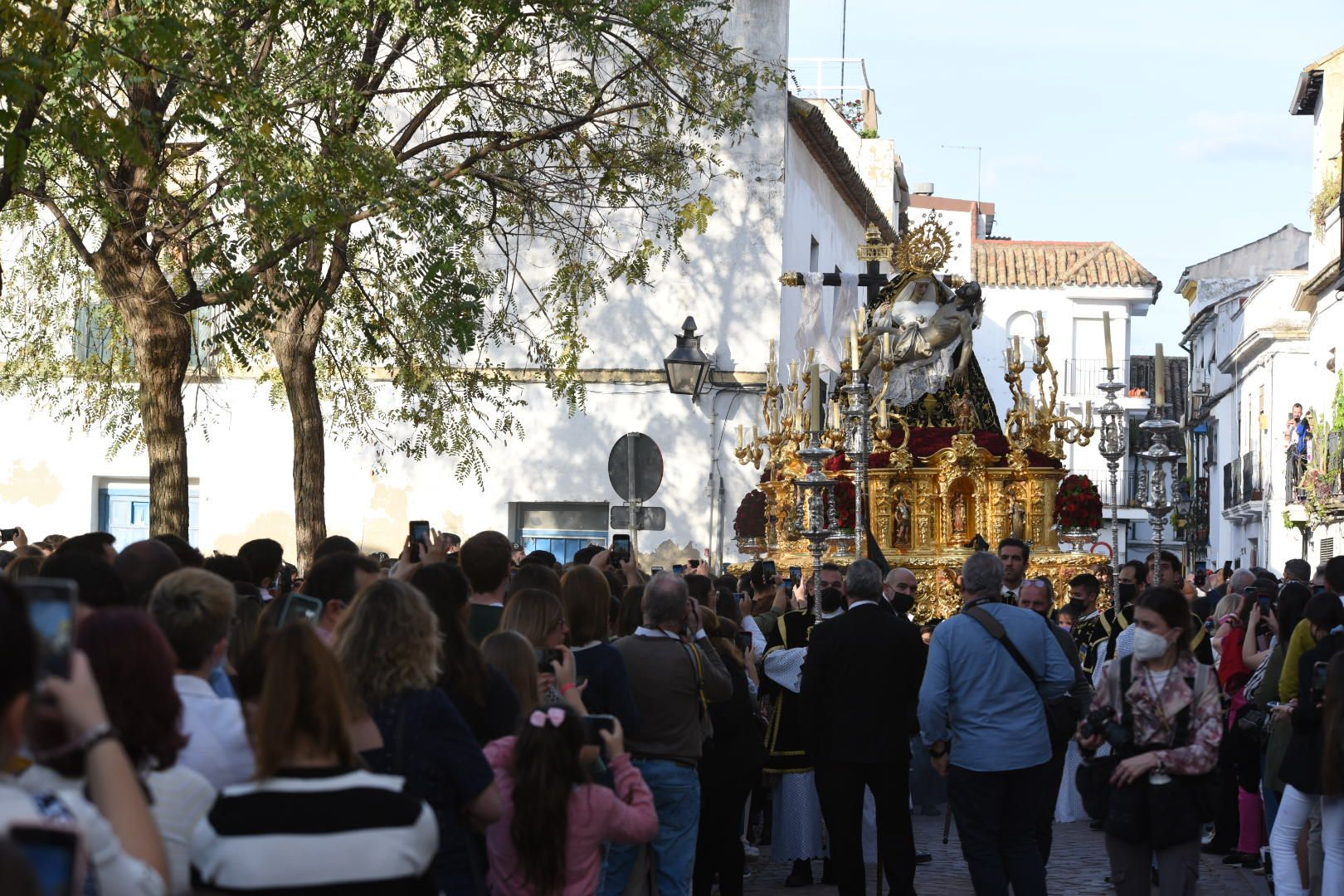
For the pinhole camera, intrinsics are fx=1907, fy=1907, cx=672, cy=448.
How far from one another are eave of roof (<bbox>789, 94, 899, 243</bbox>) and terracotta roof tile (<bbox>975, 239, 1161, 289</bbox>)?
15.8m

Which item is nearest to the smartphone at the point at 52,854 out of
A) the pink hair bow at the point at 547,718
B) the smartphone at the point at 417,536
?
the pink hair bow at the point at 547,718

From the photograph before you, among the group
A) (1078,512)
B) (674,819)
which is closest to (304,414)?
(1078,512)

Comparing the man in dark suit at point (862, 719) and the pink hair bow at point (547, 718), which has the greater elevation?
the pink hair bow at point (547, 718)

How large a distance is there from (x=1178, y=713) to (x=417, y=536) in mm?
4629

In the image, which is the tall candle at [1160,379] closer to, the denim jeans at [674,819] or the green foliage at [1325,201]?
the denim jeans at [674,819]

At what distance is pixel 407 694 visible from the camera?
510cm

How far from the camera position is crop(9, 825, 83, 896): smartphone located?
2818 mm

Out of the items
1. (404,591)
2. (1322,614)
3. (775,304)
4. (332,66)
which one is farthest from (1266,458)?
(404,591)

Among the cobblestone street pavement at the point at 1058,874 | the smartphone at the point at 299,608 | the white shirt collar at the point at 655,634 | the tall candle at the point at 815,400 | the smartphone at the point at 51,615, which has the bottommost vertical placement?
the cobblestone street pavement at the point at 1058,874

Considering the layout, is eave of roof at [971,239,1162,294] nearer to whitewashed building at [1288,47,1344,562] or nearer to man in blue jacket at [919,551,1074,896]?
whitewashed building at [1288,47,1344,562]

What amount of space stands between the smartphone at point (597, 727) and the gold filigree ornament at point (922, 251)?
1337 cm

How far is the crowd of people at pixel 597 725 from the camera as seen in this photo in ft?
12.5

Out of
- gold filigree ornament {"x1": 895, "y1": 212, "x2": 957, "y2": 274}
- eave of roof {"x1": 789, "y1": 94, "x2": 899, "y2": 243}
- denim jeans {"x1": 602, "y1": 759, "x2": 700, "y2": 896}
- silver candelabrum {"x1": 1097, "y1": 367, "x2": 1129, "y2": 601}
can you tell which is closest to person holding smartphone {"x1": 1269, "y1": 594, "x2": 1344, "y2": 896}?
denim jeans {"x1": 602, "y1": 759, "x2": 700, "y2": 896}

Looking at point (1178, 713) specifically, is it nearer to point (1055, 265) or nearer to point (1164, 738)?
point (1164, 738)
